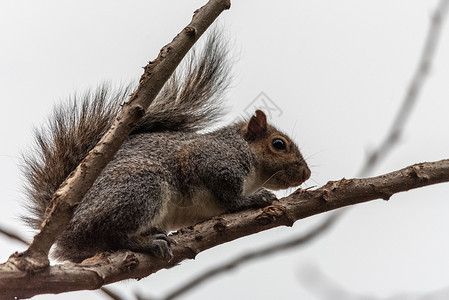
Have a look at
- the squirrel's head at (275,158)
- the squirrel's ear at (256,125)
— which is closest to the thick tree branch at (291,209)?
the squirrel's head at (275,158)

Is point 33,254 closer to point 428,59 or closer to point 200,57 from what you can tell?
point 428,59

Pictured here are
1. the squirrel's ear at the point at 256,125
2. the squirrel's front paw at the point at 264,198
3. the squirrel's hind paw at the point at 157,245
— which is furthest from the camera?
the squirrel's ear at the point at 256,125

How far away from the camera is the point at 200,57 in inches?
122

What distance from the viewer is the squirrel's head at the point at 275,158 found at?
10.4 feet

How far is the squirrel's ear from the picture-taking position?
10.8 ft

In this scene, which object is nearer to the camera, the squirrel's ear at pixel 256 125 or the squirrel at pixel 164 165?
the squirrel at pixel 164 165

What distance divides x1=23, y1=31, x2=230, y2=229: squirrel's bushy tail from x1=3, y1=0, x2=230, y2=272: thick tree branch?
683 mm

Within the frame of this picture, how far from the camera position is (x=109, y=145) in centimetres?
193

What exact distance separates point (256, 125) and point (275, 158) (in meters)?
0.24

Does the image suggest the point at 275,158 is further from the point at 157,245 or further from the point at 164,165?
the point at 157,245

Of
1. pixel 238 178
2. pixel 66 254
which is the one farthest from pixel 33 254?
pixel 238 178

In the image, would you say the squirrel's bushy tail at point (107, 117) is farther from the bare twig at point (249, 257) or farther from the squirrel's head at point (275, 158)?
the bare twig at point (249, 257)

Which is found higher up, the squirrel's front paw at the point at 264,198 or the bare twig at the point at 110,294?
the squirrel's front paw at the point at 264,198

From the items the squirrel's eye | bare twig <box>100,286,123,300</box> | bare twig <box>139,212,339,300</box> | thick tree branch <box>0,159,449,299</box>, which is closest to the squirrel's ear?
the squirrel's eye
